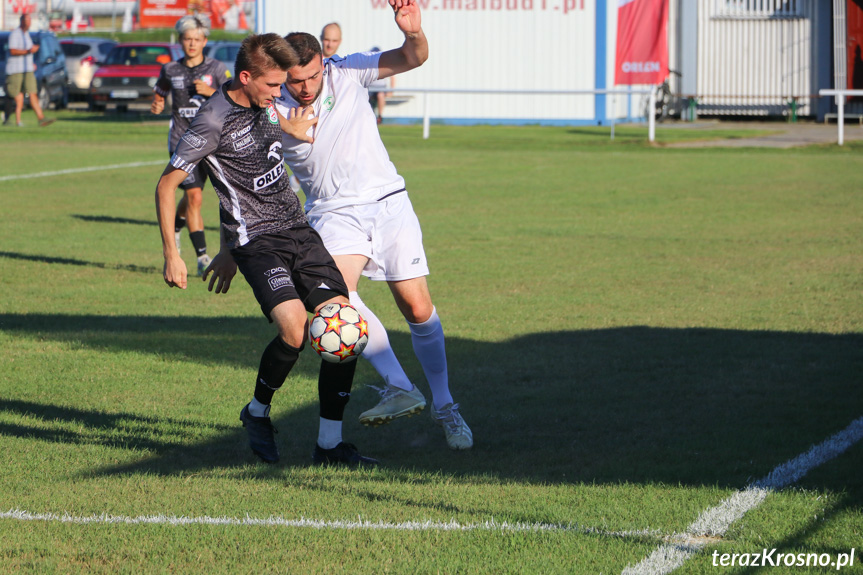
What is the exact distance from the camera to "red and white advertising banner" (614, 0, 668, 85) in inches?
1058

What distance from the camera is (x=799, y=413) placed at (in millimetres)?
5855

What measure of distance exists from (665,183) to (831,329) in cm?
1022

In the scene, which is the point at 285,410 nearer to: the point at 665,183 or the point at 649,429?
the point at 649,429

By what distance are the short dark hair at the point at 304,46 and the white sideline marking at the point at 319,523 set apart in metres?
2.11

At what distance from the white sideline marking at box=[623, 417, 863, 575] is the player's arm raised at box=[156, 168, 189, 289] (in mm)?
2337

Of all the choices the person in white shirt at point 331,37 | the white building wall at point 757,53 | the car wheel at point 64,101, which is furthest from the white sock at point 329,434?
the car wheel at point 64,101

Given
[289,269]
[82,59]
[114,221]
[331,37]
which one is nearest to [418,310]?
[289,269]

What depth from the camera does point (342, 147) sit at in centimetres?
552

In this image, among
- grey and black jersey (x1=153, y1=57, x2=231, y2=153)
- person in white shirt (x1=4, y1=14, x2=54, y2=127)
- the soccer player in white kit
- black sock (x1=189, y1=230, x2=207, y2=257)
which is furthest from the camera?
person in white shirt (x1=4, y1=14, x2=54, y2=127)

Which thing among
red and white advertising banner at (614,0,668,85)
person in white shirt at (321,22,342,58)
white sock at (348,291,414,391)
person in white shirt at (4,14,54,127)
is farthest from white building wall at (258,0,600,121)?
white sock at (348,291,414,391)

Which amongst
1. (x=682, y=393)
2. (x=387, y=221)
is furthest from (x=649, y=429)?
(x=387, y=221)

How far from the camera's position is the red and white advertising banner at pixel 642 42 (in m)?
26.9

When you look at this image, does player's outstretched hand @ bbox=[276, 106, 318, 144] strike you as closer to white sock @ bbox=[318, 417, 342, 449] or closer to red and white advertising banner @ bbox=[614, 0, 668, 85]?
white sock @ bbox=[318, 417, 342, 449]

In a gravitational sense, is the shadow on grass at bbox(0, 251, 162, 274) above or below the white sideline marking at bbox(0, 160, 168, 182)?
below
